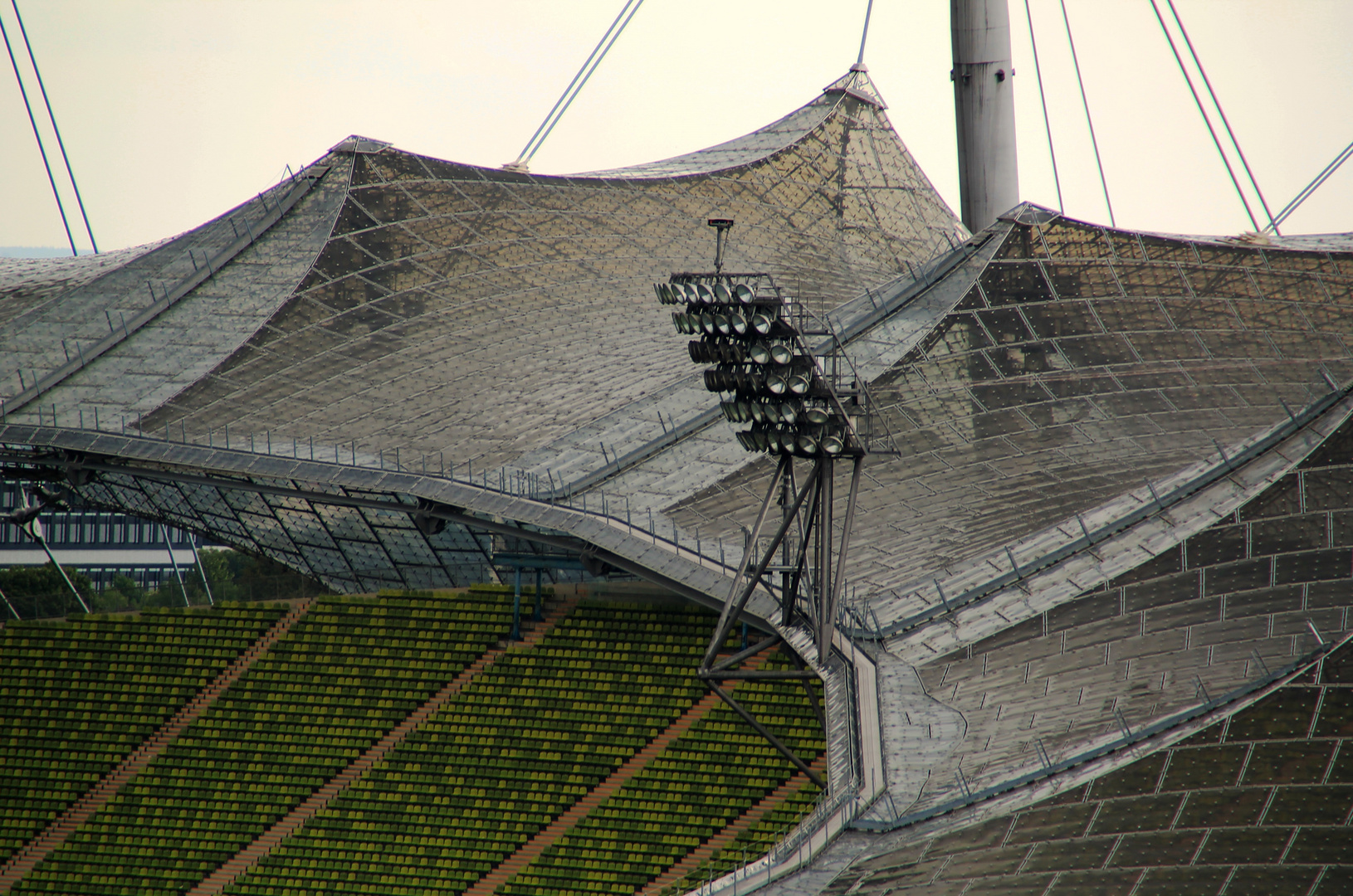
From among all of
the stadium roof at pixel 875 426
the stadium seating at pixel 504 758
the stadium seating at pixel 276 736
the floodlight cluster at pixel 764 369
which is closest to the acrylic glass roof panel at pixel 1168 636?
the stadium roof at pixel 875 426

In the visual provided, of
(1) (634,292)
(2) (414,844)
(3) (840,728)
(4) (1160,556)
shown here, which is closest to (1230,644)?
(4) (1160,556)

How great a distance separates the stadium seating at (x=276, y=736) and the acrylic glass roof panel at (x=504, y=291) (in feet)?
20.0

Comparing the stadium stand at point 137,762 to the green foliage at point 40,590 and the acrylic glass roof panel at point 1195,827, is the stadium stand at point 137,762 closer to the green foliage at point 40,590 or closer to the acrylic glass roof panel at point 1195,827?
the green foliage at point 40,590

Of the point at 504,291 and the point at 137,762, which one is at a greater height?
the point at 504,291

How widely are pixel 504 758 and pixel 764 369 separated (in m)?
17.0

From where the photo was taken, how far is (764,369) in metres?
26.0

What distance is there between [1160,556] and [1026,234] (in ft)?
51.9

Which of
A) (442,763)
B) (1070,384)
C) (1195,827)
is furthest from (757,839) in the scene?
(1195,827)

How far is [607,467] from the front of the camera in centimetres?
3697

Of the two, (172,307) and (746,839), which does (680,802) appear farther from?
(172,307)

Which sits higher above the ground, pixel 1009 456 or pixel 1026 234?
pixel 1026 234

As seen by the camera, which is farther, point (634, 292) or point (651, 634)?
point (634, 292)

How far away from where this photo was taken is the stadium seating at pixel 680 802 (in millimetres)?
35094

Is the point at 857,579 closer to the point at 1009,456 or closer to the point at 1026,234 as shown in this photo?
the point at 1009,456
